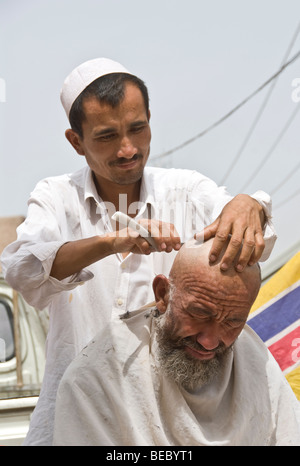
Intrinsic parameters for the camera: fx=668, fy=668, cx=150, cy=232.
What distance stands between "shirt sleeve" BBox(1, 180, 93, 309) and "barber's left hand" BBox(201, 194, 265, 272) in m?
0.61

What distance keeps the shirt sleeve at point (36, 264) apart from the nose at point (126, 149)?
417mm

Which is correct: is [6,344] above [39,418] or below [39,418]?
below

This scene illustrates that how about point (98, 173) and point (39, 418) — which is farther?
point (98, 173)

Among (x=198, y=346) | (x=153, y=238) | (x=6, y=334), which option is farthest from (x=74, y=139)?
(x=6, y=334)

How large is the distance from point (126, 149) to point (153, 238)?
1.82 feet

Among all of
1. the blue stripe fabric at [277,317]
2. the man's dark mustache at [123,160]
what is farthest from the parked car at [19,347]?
the man's dark mustache at [123,160]

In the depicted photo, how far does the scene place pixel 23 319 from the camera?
4648mm

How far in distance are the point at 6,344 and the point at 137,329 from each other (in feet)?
7.91

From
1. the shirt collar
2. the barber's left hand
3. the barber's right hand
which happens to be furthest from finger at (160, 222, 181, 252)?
the shirt collar

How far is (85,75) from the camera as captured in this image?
2.83 m

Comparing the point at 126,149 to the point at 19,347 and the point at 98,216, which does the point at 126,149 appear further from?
the point at 19,347

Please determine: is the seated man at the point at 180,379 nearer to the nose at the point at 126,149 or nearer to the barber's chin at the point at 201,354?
the barber's chin at the point at 201,354

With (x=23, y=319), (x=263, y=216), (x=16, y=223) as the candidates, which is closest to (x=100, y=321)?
(x=263, y=216)
